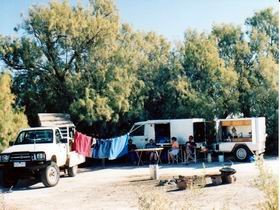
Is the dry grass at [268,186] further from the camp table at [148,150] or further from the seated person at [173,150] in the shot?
the seated person at [173,150]

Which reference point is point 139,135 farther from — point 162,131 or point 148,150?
point 148,150

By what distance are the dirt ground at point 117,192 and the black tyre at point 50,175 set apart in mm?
240

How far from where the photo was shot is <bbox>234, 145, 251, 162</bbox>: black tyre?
20.6 m

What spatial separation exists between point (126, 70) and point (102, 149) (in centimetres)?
493

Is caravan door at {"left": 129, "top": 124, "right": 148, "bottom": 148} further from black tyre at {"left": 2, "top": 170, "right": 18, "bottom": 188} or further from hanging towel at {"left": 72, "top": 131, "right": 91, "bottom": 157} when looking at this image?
black tyre at {"left": 2, "top": 170, "right": 18, "bottom": 188}

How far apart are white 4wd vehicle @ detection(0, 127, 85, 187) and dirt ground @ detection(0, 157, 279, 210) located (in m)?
0.44

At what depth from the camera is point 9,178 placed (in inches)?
610

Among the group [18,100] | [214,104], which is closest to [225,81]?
[214,104]

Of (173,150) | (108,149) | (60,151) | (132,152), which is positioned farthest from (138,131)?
(60,151)

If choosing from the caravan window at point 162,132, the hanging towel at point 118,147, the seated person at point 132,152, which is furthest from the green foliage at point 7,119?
the caravan window at point 162,132

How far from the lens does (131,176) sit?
17000 mm

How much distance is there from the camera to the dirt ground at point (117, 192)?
36.3ft

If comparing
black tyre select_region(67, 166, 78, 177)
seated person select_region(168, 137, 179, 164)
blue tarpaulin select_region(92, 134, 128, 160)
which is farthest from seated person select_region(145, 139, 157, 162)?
black tyre select_region(67, 166, 78, 177)

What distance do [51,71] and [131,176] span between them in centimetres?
886
